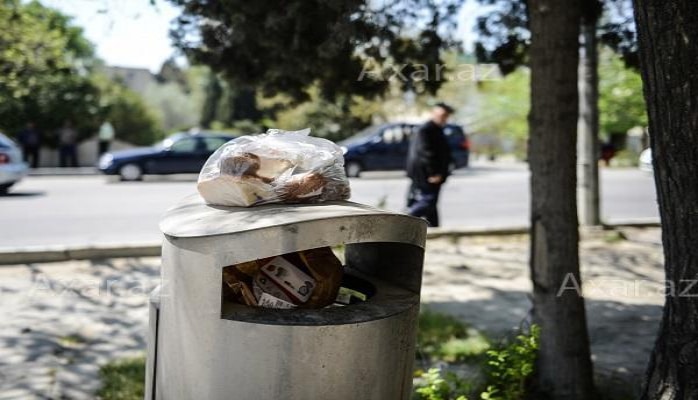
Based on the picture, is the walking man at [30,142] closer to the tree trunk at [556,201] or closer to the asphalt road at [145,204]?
the asphalt road at [145,204]

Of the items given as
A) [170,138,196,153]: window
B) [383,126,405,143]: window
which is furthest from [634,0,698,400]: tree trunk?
[383,126,405,143]: window

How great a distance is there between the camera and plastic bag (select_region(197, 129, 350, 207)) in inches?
92.0

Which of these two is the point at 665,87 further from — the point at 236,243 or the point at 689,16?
the point at 236,243

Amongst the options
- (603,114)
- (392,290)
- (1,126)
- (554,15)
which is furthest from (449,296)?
(603,114)

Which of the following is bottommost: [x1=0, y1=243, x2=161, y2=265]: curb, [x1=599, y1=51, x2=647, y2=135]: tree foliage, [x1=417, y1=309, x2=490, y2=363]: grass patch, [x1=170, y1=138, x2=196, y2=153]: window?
[x1=417, y1=309, x2=490, y2=363]: grass patch

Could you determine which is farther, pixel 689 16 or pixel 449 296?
pixel 449 296

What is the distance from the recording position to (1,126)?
1135 cm

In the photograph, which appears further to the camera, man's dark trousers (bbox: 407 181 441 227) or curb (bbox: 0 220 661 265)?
man's dark trousers (bbox: 407 181 441 227)

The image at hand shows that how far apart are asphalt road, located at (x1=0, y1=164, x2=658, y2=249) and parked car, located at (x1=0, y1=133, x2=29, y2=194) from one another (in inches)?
14.0

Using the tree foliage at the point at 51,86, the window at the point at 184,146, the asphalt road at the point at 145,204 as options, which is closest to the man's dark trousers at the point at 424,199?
the asphalt road at the point at 145,204

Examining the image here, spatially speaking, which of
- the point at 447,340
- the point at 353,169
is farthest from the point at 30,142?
the point at 447,340

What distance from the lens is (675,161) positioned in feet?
8.42

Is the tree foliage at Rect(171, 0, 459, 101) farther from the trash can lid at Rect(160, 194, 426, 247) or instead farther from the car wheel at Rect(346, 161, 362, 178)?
the car wheel at Rect(346, 161, 362, 178)

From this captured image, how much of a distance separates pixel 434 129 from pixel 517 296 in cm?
227
